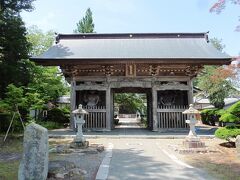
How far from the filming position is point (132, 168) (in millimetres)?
7617

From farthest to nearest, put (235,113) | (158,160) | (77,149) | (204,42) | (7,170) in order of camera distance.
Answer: (204,42) < (235,113) < (77,149) < (158,160) < (7,170)

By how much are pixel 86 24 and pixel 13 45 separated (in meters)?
26.0

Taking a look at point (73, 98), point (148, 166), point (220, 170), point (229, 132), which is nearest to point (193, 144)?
point (229, 132)

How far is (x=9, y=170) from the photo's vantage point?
7.28 m

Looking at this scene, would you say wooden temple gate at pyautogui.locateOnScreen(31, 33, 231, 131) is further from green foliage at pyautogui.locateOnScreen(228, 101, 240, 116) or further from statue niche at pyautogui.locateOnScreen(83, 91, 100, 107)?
green foliage at pyautogui.locateOnScreen(228, 101, 240, 116)

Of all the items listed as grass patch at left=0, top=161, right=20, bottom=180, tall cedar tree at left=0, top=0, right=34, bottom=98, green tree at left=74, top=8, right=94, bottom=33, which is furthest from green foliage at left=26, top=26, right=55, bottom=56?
grass patch at left=0, top=161, right=20, bottom=180

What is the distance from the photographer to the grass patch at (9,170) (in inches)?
257

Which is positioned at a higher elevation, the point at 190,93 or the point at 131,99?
the point at 131,99

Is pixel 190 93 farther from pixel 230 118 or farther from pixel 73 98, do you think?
pixel 73 98

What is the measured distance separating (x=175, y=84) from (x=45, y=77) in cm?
1131

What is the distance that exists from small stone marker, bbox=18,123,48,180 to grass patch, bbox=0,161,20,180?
34.5 inches

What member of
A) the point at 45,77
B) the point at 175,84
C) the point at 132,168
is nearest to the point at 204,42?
the point at 175,84

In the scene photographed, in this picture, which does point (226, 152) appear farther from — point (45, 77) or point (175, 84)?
point (45, 77)

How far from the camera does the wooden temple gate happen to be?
16.4m
